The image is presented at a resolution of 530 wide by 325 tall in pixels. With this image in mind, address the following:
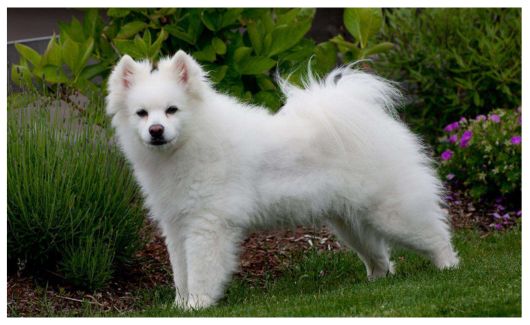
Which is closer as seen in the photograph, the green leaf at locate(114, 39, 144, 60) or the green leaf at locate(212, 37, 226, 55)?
the green leaf at locate(114, 39, 144, 60)

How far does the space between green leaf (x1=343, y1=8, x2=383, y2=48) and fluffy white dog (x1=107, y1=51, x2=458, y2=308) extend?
1.51 metres

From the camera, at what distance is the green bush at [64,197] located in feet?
18.2

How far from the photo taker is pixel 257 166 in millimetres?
5246

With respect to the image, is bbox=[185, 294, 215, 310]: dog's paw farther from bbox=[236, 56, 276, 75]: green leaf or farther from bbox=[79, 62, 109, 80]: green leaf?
bbox=[79, 62, 109, 80]: green leaf

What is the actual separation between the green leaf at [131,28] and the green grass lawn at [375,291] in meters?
2.28

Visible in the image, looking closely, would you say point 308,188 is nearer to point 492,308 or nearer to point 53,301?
point 492,308

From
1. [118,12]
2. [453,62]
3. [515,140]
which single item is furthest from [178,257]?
[453,62]

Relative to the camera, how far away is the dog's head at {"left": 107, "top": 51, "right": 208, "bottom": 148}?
4949 mm

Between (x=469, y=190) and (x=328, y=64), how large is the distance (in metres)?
2.39

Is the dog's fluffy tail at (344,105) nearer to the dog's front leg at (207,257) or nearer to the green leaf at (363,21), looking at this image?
the dog's front leg at (207,257)

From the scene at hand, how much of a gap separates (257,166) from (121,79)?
1.03 m

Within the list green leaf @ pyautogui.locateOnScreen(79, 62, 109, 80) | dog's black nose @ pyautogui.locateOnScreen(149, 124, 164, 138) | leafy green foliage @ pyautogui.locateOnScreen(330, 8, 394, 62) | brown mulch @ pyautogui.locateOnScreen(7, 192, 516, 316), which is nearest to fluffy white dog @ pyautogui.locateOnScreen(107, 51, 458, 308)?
dog's black nose @ pyautogui.locateOnScreen(149, 124, 164, 138)

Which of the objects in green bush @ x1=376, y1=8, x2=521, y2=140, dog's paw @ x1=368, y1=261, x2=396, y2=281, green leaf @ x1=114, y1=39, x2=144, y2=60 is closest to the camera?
dog's paw @ x1=368, y1=261, x2=396, y2=281

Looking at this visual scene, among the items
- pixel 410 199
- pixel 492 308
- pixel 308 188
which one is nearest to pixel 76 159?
pixel 308 188
